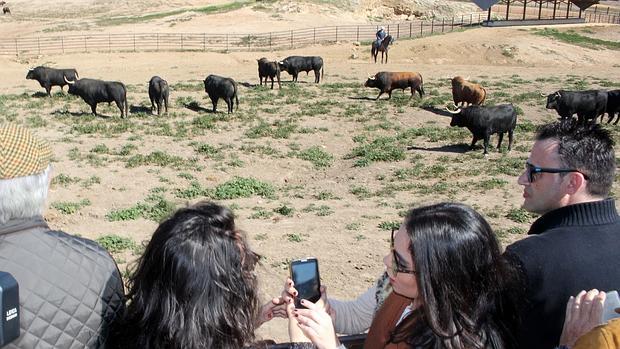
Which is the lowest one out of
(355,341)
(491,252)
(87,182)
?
(87,182)

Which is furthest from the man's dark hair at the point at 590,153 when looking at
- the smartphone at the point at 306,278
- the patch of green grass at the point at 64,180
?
the patch of green grass at the point at 64,180

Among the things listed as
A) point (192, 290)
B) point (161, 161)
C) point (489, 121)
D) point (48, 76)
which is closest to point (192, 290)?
point (192, 290)

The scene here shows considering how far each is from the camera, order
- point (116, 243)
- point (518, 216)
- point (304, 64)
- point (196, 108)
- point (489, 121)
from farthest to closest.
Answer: point (304, 64) → point (196, 108) → point (489, 121) → point (518, 216) → point (116, 243)

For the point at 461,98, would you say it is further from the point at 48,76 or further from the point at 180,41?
the point at 180,41

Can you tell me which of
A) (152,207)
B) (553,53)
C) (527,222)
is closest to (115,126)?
(152,207)

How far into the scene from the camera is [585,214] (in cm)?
291

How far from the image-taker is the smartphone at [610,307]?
7.53 ft

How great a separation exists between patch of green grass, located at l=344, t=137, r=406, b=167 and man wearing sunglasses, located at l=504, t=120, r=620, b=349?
10394 mm

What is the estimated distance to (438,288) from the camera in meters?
2.48

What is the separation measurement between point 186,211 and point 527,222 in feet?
25.6

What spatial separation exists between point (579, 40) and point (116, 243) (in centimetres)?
3341

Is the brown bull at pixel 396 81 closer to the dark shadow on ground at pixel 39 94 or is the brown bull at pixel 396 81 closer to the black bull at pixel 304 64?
the black bull at pixel 304 64

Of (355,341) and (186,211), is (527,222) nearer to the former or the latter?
(355,341)

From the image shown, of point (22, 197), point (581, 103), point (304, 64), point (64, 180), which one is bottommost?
point (64, 180)
